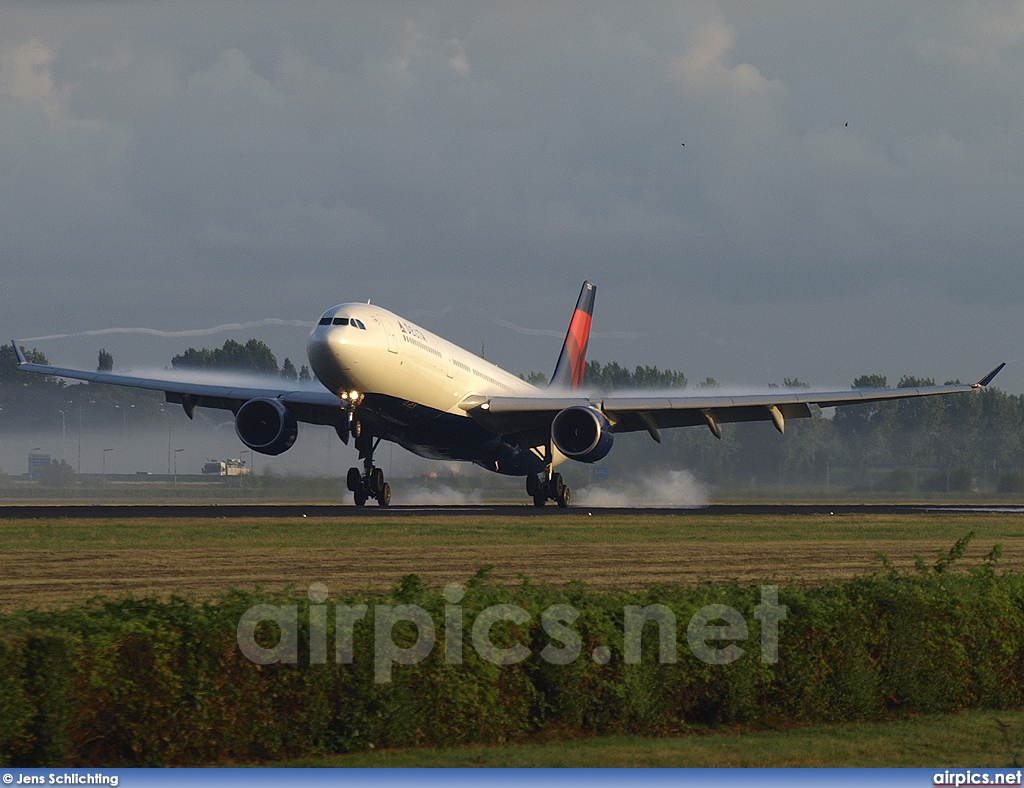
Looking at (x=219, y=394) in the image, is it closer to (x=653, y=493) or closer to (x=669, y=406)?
(x=669, y=406)

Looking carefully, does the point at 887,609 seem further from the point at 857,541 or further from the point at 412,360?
the point at 412,360

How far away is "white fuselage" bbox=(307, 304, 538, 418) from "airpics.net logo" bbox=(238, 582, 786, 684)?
2894 centimetres

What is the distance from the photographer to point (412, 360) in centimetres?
4447

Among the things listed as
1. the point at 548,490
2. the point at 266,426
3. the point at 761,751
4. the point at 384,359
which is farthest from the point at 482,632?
the point at 548,490

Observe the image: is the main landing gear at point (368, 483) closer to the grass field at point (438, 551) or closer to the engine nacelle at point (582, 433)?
the engine nacelle at point (582, 433)

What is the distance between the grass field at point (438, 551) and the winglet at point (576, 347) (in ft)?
80.3

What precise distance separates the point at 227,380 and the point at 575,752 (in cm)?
4470

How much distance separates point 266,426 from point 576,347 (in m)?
23.0

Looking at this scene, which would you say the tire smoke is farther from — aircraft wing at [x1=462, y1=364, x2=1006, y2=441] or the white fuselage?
the white fuselage

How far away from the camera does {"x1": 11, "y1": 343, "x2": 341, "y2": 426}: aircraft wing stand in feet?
167

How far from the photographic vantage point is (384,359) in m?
42.8

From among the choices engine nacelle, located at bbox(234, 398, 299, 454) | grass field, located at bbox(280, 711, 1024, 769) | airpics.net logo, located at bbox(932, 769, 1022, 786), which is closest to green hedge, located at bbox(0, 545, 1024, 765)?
grass field, located at bbox(280, 711, 1024, 769)

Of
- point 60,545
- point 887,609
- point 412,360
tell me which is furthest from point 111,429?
point 887,609

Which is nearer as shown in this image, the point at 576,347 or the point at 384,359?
the point at 384,359
